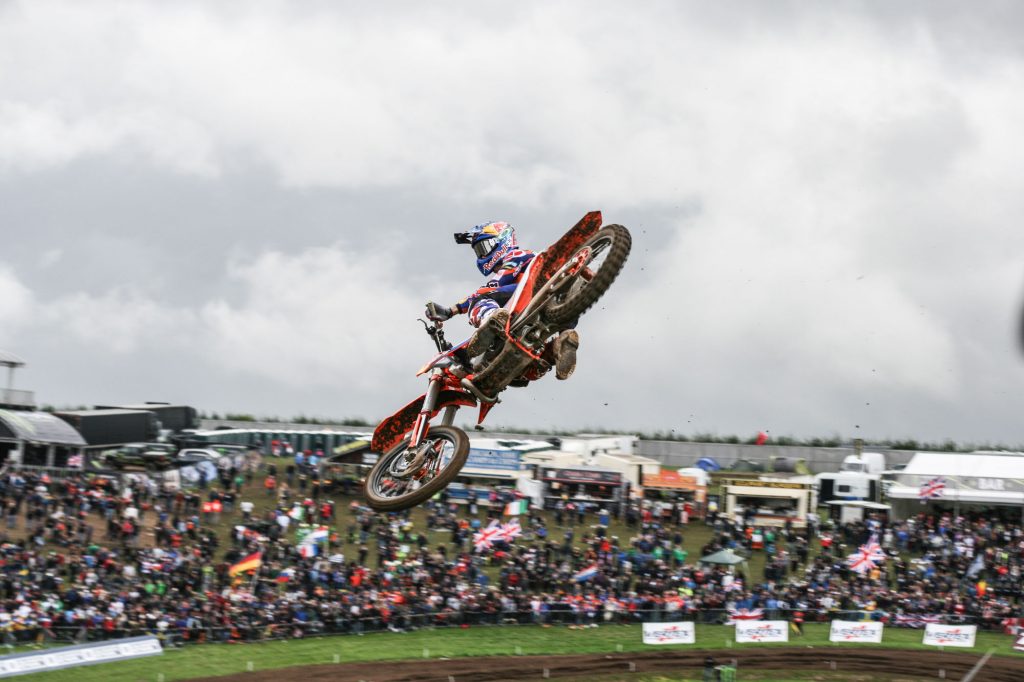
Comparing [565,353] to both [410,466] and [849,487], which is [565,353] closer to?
[410,466]

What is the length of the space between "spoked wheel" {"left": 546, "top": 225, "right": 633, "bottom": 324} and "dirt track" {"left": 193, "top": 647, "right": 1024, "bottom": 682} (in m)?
21.9

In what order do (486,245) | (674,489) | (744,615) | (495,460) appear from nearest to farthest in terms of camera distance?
(486,245) → (744,615) → (495,460) → (674,489)

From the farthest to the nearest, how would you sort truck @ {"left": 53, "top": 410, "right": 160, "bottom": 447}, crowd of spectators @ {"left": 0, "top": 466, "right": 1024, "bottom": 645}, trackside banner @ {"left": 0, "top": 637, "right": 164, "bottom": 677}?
truck @ {"left": 53, "top": 410, "right": 160, "bottom": 447}
crowd of spectators @ {"left": 0, "top": 466, "right": 1024, "bottom": 645}
trackside banner @ {"left": 0, "top": 637, "right": 164, "bottom": 677}

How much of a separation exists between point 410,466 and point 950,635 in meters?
30.8

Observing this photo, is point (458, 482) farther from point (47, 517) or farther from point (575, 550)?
point (47, 517)

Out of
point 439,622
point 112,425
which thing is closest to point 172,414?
point 112,425

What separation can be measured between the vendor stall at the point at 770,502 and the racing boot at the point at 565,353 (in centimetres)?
3705

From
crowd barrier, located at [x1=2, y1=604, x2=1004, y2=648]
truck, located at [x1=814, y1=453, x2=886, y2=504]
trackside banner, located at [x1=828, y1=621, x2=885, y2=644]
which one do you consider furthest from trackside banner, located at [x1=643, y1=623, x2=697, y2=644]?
truck, located at [x1=814, y1=453, x2=886, y2=504]

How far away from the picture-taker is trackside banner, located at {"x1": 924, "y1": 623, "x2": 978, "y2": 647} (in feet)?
140

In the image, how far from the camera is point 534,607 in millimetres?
42375

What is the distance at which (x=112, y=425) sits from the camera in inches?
2391

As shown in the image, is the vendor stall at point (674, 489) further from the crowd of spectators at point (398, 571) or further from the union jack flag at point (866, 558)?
the union jack flag at point (866, 558)

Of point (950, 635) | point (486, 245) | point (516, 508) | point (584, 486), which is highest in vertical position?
point (486, 245)

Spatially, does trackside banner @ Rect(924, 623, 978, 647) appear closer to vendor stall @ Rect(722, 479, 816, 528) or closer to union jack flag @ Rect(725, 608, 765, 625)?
union jack flag @ Rect(725, 608, 765, 625)
